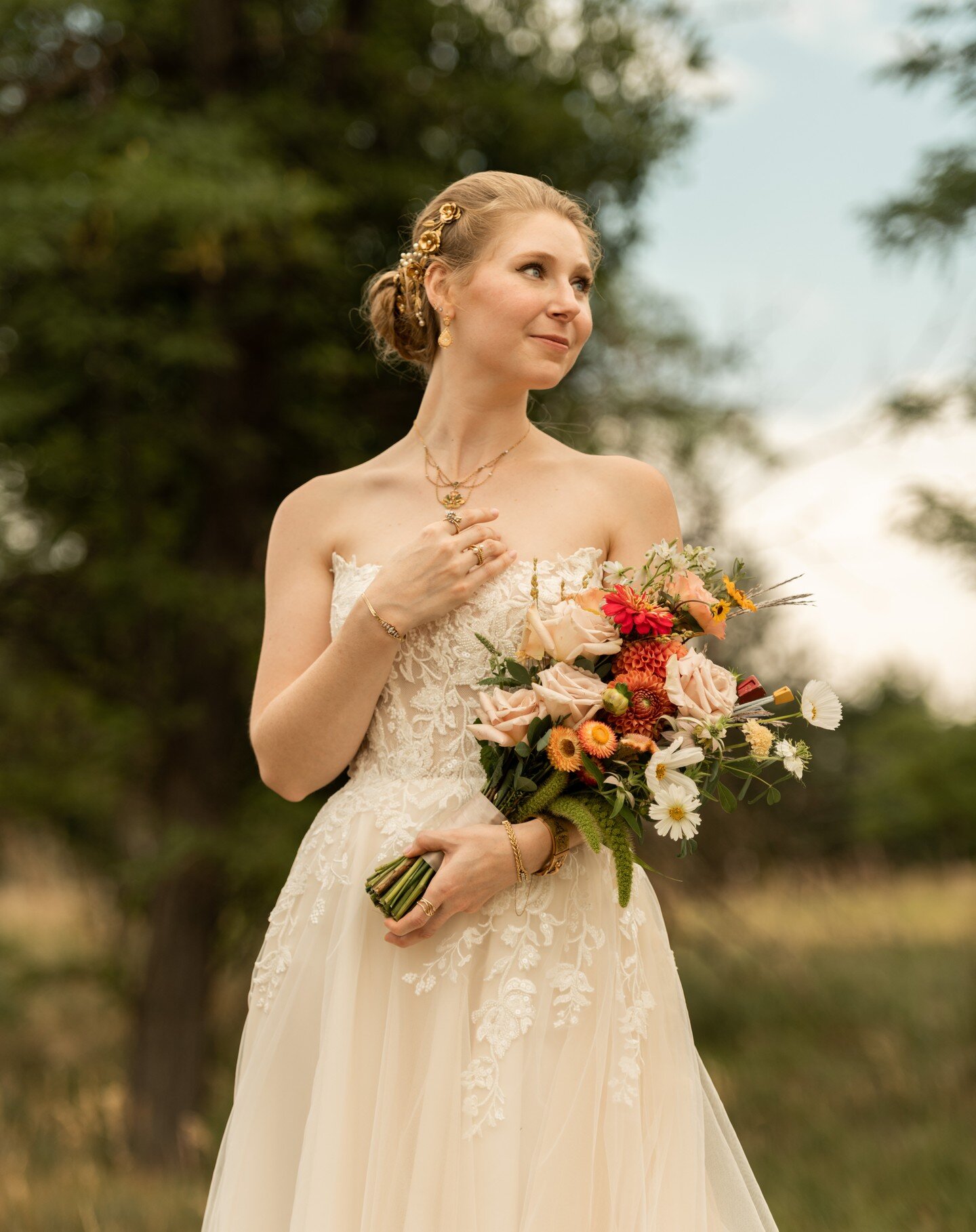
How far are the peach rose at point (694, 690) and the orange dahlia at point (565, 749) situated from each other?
18cm

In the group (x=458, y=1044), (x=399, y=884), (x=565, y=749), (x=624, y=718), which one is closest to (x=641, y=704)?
(x=624, y=718)

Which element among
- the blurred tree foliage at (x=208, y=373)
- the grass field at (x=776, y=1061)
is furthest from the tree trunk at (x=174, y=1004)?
the grass field at (x=776, y=1061)

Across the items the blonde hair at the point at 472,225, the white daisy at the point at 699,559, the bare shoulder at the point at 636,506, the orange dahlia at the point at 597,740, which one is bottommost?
the orange dahlia at the point at 597,740

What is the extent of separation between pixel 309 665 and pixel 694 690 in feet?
2.84

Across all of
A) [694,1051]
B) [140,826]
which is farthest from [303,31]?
[694,1051]

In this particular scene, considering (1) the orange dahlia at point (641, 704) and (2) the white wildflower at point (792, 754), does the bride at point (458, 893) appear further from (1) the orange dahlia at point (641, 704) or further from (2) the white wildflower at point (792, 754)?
(2) the white wildflower at point (792, 754)

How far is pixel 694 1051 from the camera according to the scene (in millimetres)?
2506

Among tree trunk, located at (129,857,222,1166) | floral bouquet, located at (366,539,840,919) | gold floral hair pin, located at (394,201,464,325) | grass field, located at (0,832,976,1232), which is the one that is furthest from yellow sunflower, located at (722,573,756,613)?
tree trunk, located at (129,857,222,1166)

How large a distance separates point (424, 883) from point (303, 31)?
6.09 meters

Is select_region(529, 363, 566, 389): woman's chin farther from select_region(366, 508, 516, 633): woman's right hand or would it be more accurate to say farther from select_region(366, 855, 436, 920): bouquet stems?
select_region(366, 855, 436, 920): bouquet stems

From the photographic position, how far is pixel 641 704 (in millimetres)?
2172

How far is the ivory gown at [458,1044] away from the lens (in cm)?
221

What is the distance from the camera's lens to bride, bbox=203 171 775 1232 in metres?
2.23

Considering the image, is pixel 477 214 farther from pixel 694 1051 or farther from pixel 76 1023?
pixel 76 1023
